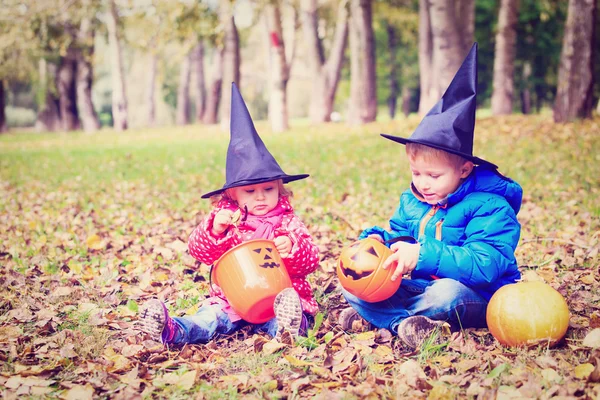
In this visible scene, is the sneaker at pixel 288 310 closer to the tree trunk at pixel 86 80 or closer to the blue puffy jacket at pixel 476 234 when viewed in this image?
the blue puffy jacket at pixel 476 234

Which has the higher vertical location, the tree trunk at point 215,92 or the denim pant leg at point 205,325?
the tree trunk at point 215,92

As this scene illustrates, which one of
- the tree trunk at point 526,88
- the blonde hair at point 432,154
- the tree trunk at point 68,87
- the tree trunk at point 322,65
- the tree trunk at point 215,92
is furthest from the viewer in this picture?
the tree trunk at point 526,88

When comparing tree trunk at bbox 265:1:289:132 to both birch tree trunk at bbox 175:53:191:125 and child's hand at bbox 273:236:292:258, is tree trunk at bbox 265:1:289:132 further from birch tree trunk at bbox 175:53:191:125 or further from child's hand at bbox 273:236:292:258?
birch tree trunk at bbox 175:53:191:125

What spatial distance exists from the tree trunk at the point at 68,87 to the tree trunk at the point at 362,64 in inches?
680

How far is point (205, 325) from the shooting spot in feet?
11.2

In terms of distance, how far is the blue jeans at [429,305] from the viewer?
320 centimetres

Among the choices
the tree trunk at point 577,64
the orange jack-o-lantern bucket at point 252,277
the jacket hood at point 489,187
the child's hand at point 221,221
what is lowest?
the orange jack-o-lantern bucket at point 252,277

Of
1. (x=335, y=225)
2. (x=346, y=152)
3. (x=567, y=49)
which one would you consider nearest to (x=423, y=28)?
(x=567, y=49)

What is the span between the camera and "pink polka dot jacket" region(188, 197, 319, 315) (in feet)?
11.4

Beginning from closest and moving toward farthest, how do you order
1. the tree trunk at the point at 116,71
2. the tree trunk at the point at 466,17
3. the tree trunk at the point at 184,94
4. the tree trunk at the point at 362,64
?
the tree trunk at the point at 466,17 → the tree trunk at the point at 362,64 → the tree trunk at the point at 116,71 → the tree trunk at the point at 184,94

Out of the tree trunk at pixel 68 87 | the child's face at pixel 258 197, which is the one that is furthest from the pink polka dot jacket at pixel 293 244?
the tree trunk at pixel 68 87

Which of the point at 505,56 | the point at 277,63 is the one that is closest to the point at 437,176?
the point at 505,56

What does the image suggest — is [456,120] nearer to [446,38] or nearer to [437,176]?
[437,176]

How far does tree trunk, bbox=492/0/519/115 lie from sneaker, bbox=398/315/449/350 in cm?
1446
